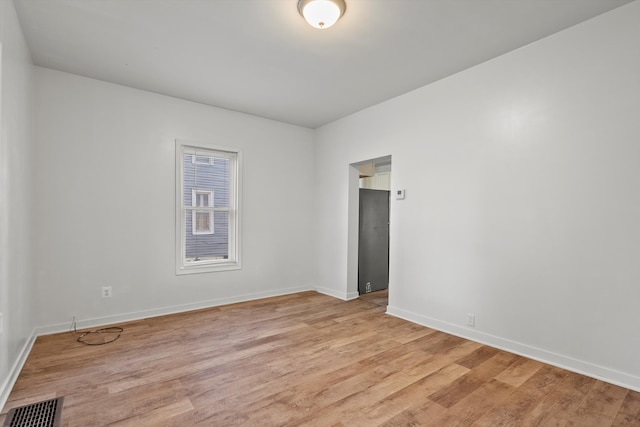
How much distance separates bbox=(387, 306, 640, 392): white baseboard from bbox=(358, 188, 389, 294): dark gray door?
139 centimetres

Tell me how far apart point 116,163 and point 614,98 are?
16.0 feet

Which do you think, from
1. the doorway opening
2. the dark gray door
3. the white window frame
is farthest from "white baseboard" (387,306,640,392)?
the white window frame

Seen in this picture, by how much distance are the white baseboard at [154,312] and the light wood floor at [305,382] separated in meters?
0.18

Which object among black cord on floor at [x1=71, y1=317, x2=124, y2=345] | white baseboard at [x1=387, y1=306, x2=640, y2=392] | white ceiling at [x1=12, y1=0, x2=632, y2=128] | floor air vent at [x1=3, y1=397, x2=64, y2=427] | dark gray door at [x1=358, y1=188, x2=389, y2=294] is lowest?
black cord on floor at [x1=71, y1=317, x2=124, y2=345]

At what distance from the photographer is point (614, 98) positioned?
2369 millimetres

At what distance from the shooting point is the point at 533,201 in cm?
279

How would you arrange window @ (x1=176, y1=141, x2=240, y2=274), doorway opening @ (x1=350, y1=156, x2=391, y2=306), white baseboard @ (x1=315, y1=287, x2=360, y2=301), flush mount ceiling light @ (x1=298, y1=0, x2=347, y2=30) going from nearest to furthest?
flush mount ceiling light @ (x1=298, y1=0, x2=347, y2=30) < window @ (x1=176, y1=141, x2=240, y2=274) < white baseboard @ (x1=315, y1=287, x2=360, y2=301) < doorway opening @ (x1=350, y1=156, x2=391, y2=306)

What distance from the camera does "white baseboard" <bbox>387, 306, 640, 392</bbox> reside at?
230 cm

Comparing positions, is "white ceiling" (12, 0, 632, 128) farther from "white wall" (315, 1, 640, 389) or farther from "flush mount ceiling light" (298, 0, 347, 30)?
"white wall" (315, 1, 640, 389)

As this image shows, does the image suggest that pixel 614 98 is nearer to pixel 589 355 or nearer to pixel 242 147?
pixel 589 355

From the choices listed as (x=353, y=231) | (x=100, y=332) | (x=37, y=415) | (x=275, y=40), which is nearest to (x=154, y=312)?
(x=100, y=332)

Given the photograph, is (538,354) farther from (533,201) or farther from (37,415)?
(37,415)

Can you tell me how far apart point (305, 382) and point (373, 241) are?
3.23m

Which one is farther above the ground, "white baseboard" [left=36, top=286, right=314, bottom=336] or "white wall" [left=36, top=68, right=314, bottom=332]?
"white wall" [left=36, top=68, right=314, bottom=332]
